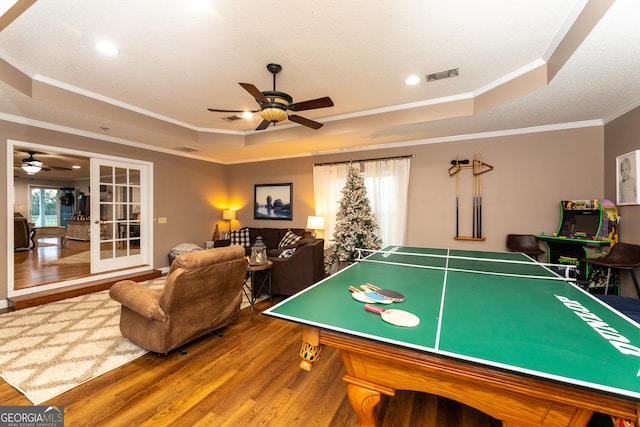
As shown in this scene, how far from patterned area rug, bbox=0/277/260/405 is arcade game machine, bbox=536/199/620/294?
494 centimetres

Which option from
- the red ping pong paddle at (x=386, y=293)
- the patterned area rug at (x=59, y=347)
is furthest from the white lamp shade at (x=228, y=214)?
the red ping pong paddle at (x=386, y=293)

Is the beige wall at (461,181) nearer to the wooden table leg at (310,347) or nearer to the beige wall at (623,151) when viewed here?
the beige wall at (623,151)

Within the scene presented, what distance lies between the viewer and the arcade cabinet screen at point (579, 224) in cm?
384

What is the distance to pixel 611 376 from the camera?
88 cm

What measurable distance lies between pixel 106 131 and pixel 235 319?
3795 mm

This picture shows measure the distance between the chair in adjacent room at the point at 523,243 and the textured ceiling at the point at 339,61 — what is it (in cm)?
171

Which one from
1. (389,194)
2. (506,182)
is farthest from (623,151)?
(389,194)

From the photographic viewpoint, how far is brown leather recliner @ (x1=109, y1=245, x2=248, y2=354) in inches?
92.0

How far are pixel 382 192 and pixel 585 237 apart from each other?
297 centimetres

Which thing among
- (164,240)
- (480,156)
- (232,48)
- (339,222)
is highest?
(232,48)

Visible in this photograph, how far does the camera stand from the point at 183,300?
242cm

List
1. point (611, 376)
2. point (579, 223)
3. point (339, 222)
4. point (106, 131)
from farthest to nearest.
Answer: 1. point (339, 222)
2. point (106, 131)
3. point (579, 223)
4. point (611, 376)

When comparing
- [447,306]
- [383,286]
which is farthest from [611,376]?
[383,286]

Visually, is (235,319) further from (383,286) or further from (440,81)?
(440,81)
